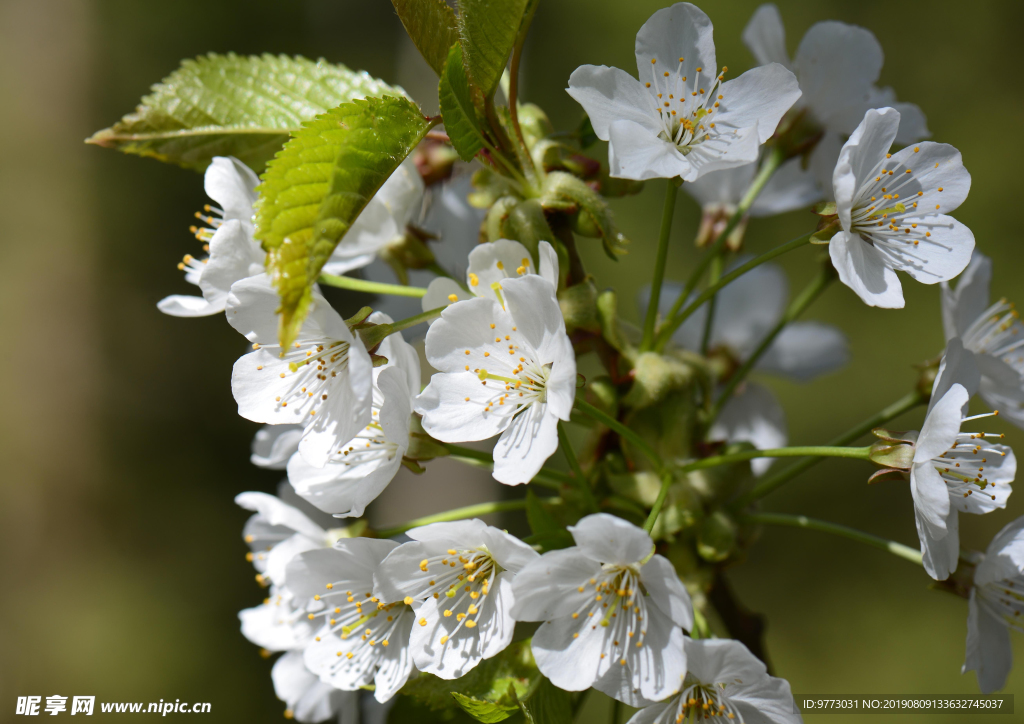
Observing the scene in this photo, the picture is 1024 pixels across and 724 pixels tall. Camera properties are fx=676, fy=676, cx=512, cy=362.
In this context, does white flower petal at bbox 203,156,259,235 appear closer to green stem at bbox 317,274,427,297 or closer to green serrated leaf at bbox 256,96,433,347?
green stem at bbox 317,274,427,297

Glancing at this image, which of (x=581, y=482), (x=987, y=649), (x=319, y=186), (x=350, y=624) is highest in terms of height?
(x=319, y=186)

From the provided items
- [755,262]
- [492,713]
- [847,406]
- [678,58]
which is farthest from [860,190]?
[847,406]

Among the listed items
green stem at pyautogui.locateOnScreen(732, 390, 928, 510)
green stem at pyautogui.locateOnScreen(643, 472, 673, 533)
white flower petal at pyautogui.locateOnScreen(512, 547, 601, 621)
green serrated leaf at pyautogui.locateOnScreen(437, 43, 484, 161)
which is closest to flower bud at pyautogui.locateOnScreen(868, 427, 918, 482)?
green stem at pyautogui.locateOnScreen(732, 390, 928, 510)

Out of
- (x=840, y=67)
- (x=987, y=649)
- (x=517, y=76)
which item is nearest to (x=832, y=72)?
(x=840, y=67)

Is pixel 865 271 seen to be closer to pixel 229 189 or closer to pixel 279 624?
pixel 229 189

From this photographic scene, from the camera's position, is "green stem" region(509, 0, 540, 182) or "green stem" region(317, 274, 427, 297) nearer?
"green stem" region(509, 0, 540, 182)

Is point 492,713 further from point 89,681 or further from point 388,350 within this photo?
point 89,681
